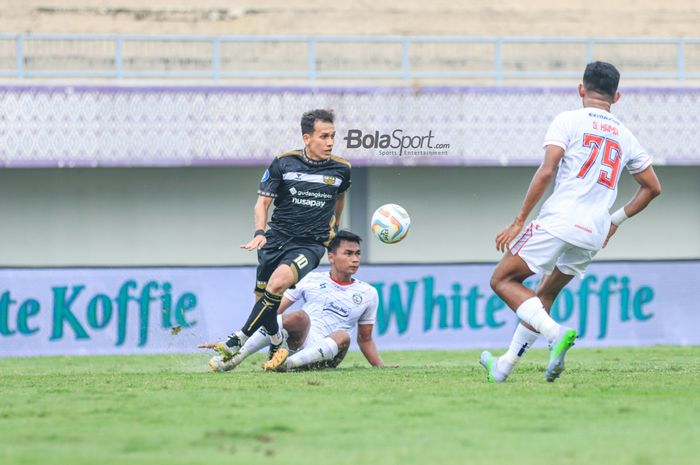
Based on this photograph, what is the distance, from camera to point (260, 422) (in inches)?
262

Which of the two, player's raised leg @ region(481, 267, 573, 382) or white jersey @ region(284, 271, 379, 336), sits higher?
player's raised leg @ region(481, 267, 573, 382)

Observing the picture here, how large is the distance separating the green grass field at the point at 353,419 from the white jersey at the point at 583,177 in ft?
Answer: 3.33

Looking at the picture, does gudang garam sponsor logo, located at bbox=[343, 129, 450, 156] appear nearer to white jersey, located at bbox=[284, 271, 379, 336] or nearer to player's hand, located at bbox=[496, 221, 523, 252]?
white jersey, located at bbox=[284, 271, 379, 336]

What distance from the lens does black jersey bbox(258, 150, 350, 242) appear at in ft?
35.2

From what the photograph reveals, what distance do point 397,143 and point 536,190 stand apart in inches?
557

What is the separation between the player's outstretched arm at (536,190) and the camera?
8359 millimetres

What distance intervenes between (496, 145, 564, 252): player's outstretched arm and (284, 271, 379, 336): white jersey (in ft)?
9.64

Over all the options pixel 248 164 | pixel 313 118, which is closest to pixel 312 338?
pixel 313 118

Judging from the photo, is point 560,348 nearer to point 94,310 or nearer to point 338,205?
point 338,205

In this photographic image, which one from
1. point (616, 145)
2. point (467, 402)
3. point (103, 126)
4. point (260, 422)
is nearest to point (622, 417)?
point (467, 402)

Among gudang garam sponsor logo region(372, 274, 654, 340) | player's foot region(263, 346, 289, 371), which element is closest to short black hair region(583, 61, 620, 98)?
player's foot region(263, 346, 289, 371)

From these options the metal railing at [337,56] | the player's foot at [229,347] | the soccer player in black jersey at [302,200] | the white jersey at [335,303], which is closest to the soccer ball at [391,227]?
the white jersey at [335,303]

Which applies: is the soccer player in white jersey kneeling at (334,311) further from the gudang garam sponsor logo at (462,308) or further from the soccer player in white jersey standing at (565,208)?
the gudang garam sponsor logo at (462,308)

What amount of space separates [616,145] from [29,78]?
15224mm
